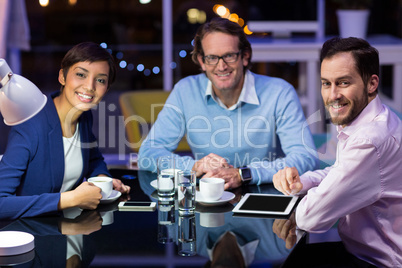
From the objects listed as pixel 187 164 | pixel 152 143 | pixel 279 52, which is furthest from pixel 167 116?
pixel 279 52

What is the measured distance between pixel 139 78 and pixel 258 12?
10.4ft

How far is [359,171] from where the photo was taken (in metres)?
1.78

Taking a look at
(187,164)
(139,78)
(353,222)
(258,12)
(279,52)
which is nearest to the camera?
(353,222)

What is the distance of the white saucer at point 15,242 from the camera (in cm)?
160

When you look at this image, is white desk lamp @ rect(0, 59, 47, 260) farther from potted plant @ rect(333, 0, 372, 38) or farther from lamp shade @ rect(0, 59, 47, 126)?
potted plant @ rect(333, 0, 372, 38)

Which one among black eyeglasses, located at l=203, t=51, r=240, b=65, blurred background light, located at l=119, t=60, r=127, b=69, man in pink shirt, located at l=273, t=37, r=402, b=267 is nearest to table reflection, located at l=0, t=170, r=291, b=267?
man in pink shirt, located at l=273, t=37, r=402, b=267

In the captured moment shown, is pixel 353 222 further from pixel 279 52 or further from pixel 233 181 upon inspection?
pixel 279 52

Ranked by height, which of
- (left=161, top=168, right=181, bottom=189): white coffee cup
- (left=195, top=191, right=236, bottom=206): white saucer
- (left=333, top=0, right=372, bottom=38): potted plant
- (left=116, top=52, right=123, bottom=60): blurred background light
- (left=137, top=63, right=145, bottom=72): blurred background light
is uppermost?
(left=333, top=0, right=372, bottom=38): potted plant

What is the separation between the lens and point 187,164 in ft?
8.19

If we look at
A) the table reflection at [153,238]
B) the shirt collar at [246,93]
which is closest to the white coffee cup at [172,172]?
the table reflection at [153,238]

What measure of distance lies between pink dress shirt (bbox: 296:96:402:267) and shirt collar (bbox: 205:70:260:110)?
2.94 ft

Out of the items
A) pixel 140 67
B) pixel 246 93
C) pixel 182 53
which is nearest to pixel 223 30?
pixel 246 93

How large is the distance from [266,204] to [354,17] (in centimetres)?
337

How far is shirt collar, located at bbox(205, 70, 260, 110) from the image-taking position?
2816 millimetres
